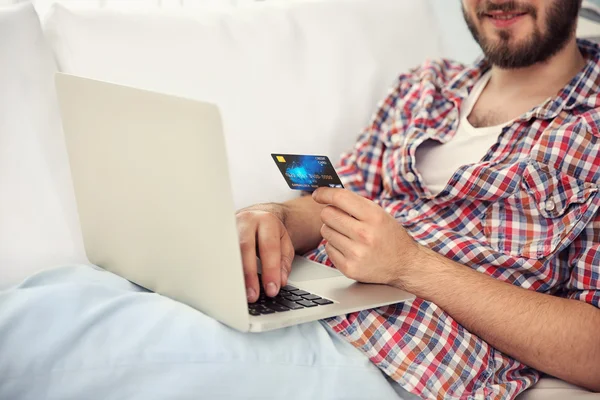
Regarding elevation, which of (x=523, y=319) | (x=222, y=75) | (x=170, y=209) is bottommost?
(x=523, y=319)

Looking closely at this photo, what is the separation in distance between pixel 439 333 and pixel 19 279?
0.71 metres

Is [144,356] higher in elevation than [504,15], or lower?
lower

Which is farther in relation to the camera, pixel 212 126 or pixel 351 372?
pixel 351 372

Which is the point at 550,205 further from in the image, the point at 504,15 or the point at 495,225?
the point at 504,15

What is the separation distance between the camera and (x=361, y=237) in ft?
3.88

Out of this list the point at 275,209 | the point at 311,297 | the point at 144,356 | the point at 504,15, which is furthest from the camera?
the point at 504,15

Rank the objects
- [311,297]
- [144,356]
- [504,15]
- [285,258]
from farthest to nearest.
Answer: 1. [504,15]
2. [285,258]
3. [311,297]
4. [144,356]

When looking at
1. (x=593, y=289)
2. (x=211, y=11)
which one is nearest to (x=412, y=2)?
(x=211, y=11)

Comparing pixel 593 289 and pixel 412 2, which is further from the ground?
pixel 412 2

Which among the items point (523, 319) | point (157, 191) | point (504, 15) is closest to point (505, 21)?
point (504, 15)

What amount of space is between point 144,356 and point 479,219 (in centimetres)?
69

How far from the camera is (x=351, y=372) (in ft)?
3.66

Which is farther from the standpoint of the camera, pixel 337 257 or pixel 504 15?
pixel 504 15

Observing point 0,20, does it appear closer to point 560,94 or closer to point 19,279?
point 19,279
